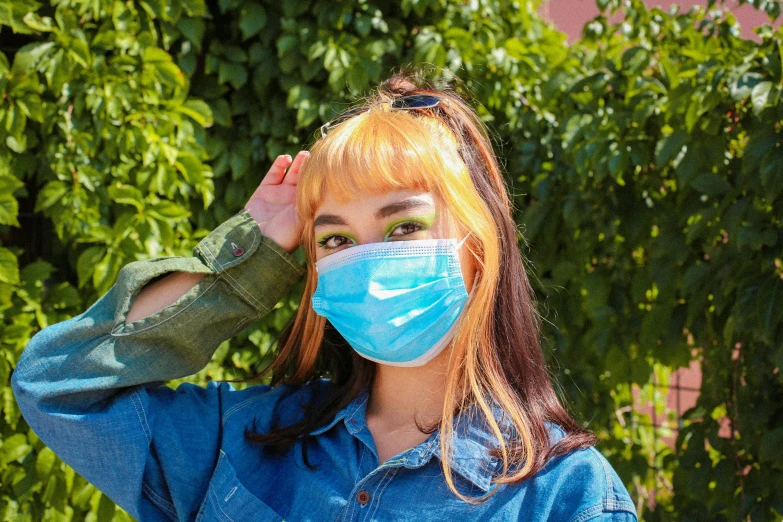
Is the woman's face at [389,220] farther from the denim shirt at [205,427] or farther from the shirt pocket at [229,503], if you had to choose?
the shirt pocket at [229,503]

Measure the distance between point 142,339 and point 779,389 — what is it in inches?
67.8

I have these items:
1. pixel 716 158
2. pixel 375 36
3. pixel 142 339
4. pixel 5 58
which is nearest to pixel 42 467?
pixel 142 339

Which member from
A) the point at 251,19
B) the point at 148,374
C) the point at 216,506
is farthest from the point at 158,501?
the point at 251,19

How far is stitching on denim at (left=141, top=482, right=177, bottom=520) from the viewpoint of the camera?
161 cm

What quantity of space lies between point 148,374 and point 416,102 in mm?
703

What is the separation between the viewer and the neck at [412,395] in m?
1.60

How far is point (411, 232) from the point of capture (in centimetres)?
152

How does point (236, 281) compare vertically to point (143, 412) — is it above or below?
above

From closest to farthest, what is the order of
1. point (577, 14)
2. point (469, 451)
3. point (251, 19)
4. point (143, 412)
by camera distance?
point (469, 451) < point (143, 412) < point (251, 19) < point (577, 14)

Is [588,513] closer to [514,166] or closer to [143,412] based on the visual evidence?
[143,412]

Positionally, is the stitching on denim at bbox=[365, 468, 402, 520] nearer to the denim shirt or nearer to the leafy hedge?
the denim shirt

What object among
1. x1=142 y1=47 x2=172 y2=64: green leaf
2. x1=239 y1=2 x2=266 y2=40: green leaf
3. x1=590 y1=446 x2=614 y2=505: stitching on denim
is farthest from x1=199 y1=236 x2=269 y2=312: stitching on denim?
x1=239 y1=2 x2=266 y2=40: green leaf

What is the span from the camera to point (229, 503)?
156 centimetres

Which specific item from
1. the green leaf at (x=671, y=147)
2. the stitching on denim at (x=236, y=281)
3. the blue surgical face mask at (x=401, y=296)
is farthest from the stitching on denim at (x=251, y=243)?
the green leaf at (x=671, y=147)
